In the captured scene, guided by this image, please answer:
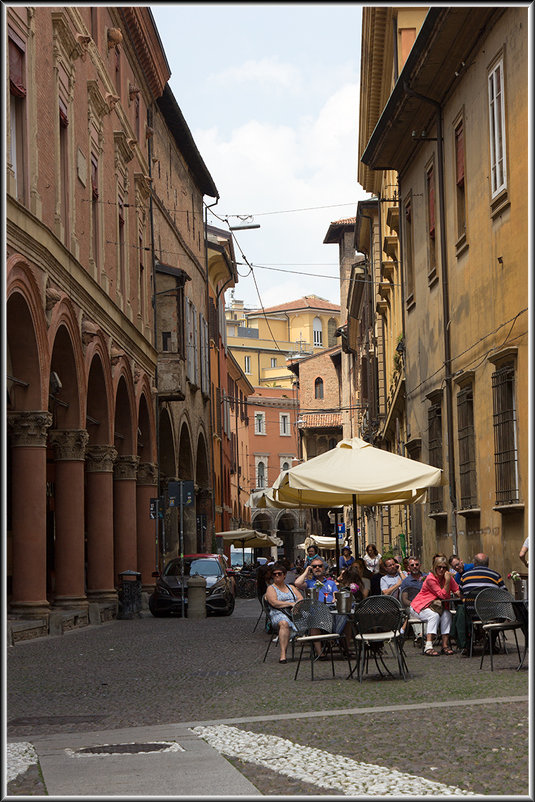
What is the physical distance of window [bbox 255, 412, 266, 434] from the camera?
99.4 m

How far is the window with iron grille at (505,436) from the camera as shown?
16.0 m

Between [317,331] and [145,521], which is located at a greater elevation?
[317,331]

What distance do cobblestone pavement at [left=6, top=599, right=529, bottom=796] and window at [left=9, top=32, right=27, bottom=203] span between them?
7782mm

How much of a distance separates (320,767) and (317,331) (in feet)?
342

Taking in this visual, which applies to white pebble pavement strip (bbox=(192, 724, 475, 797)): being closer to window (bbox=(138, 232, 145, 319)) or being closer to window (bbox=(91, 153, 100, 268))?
window (bbox=(91, 153, 100, 268))

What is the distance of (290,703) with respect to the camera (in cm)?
1048

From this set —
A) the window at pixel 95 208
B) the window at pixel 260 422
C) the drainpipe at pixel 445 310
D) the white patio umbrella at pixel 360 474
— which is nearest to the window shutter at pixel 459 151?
the drainpipe at pixel 445 310

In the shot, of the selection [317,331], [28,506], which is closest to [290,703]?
[28,506]

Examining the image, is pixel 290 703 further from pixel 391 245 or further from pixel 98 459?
pixel 391 245

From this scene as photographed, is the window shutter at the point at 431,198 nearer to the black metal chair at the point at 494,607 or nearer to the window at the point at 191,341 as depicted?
the black metal chair at the point at 494,607

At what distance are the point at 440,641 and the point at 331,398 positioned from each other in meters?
79.4

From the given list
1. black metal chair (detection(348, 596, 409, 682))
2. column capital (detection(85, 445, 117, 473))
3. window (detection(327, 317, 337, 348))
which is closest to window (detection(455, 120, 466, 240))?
black metal chair (detection(348, 596, 409, 682))

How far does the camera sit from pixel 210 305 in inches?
2078

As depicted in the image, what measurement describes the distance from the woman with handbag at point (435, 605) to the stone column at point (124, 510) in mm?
17026
